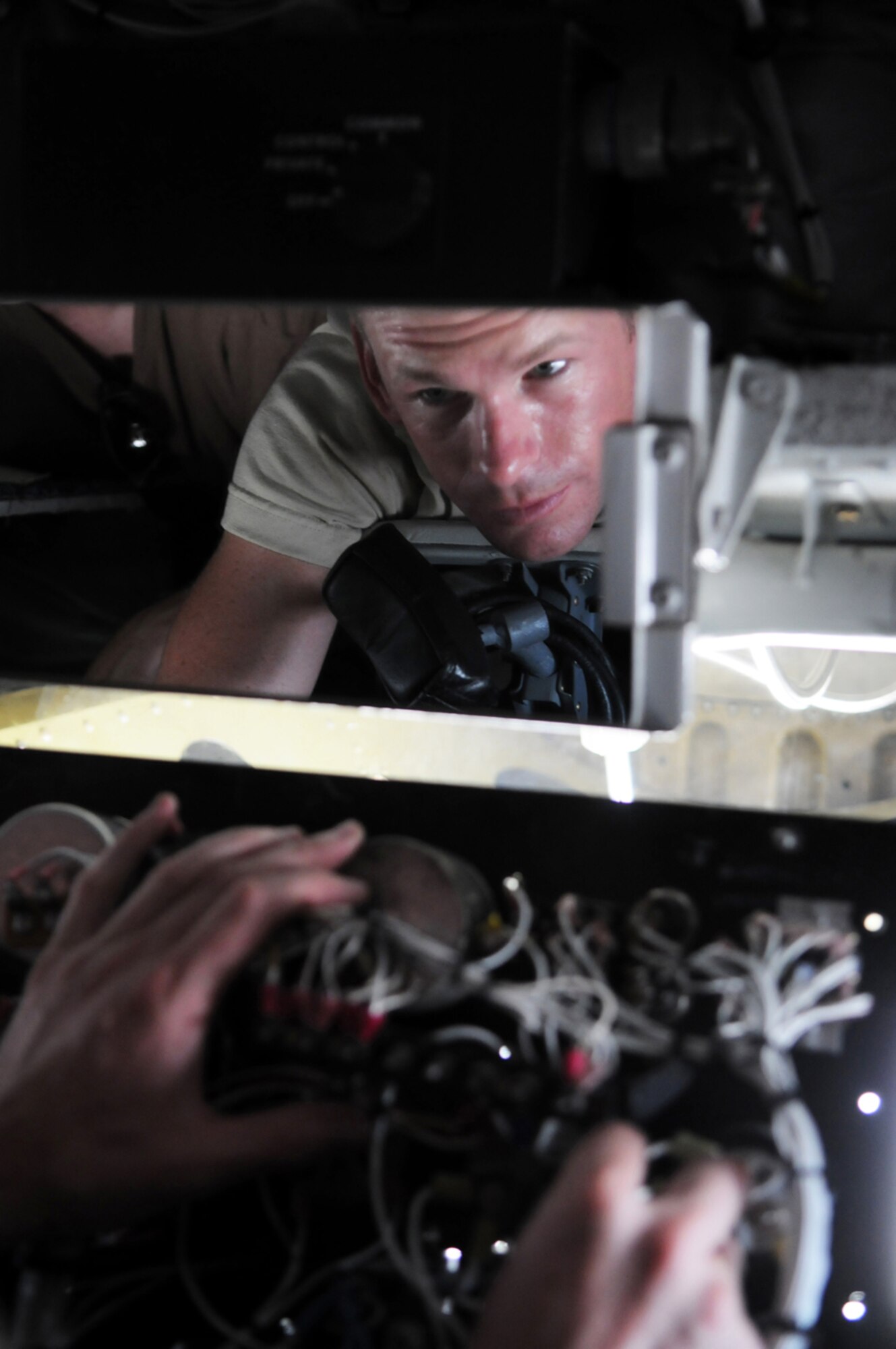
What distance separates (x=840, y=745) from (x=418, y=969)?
59 cm

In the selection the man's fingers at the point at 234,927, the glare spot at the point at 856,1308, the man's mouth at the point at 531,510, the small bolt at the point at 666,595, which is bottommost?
the glare spot at the point at 856,1308

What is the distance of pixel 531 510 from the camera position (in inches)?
43.0

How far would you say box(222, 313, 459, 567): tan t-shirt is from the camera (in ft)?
4.00

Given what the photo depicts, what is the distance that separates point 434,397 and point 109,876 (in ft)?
1.79

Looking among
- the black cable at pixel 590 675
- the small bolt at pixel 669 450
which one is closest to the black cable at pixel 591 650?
the black cable at pixel 590 675

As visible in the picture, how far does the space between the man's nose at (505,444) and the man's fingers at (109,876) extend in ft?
1.52

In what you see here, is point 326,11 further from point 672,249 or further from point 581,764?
point 581,764

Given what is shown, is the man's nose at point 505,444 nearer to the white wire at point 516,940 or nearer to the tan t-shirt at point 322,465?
the tan t-shirt at point 322,465

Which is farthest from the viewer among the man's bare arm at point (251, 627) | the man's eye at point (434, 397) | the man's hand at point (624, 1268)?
the man's bare arm at point (251, 627)

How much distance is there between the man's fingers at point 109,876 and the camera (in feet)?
2.36

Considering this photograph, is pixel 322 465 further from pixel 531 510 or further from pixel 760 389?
pixel 760 389

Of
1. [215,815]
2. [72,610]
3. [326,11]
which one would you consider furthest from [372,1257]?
[72,610]

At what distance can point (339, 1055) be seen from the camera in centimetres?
66

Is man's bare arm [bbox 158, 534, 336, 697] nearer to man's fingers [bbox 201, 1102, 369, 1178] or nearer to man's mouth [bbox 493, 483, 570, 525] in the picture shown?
man's mouth [bbox 493, 483, 570, 525]
